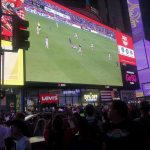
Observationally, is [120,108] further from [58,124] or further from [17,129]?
[17,129]

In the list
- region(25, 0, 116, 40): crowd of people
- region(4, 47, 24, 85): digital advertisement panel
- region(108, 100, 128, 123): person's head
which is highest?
region(25, 0, 116, 40): crowd of people

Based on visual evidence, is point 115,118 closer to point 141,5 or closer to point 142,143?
point 142,143

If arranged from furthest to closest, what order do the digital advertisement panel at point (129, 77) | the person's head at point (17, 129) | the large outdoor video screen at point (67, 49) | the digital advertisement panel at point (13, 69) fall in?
the digital advertisement panel at point (129, 77), the large outdoor video screen at point (67, 49), the digital advertisement panel at point (13, 69), the person's head at point (17, 129)

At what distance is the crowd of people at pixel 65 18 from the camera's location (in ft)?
55.7

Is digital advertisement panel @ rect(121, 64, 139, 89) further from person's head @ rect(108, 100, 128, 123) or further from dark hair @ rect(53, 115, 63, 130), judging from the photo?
person's head @ rect(108, 100, 128, 123)

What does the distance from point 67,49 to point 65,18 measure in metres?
2.12


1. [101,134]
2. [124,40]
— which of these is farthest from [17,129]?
[124,40]

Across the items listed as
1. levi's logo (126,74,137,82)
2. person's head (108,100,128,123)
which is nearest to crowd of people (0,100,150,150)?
person's head (108,100,128,123)

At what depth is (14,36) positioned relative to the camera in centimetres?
820

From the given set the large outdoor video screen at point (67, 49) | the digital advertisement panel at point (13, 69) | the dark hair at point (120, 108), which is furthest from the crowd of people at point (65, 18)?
the dark hair at point (120, 108)

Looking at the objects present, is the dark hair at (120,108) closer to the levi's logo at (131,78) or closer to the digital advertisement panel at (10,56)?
the digital advertisement panel at (10,56)

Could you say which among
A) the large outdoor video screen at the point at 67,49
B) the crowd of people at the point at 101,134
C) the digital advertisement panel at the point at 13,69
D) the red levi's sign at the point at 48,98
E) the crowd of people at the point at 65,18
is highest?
the crowd of people at the point at 65,18

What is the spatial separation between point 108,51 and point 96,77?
131 inches

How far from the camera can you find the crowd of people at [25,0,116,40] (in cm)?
1698
